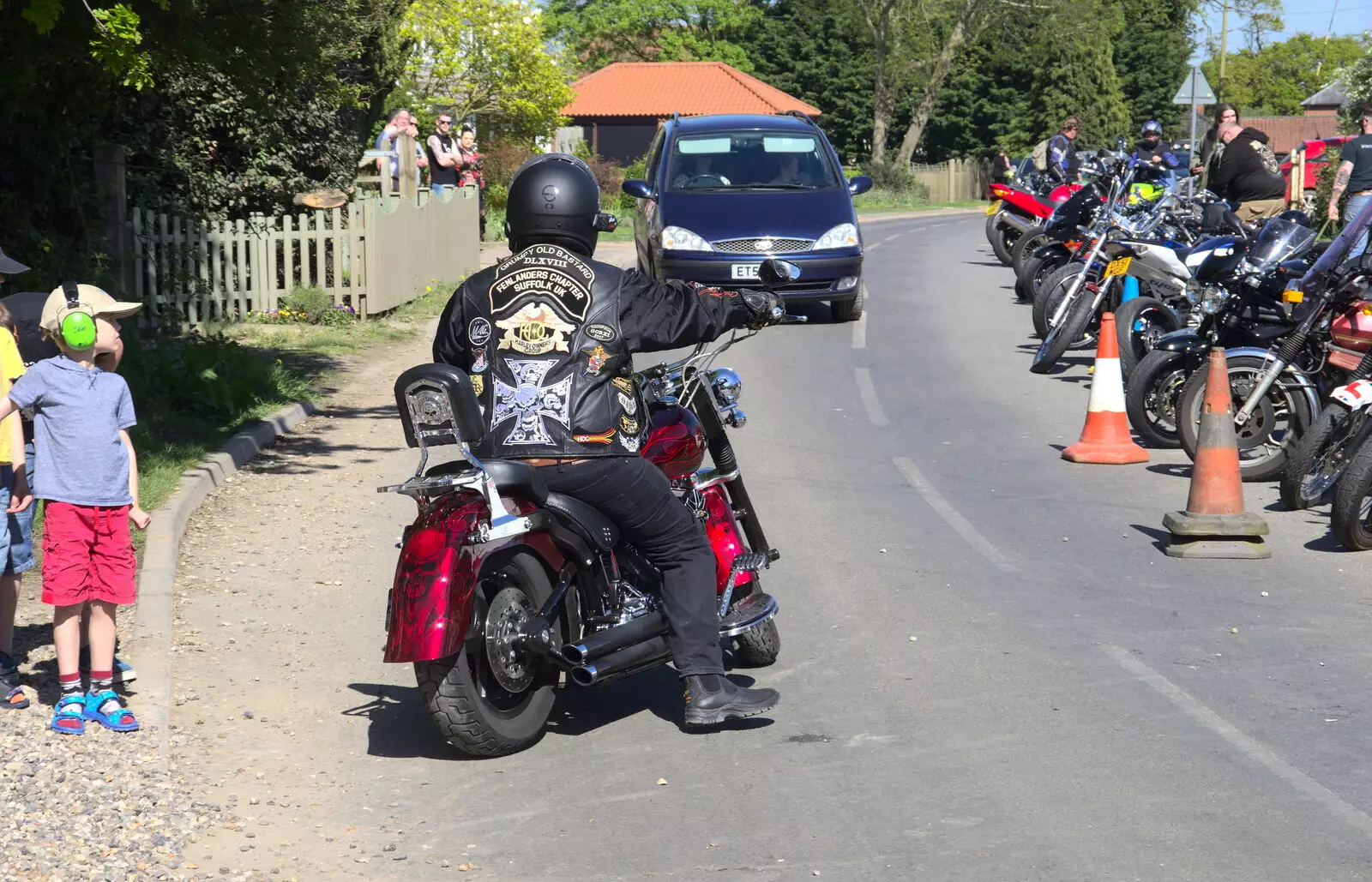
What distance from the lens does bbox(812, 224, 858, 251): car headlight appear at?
1680 centimetres

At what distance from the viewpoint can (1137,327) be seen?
42.2 ft

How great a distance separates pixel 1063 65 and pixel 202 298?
201 ft

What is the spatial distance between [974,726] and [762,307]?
1.61 m

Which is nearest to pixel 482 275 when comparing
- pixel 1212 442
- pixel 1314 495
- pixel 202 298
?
pixel 1212 442

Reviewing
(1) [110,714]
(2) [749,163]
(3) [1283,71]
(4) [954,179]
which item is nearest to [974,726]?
(1) [110,714]

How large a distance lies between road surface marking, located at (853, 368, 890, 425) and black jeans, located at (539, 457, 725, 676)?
671 centimetres

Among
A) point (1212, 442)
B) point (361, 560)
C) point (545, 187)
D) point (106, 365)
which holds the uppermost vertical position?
point (545, 187)

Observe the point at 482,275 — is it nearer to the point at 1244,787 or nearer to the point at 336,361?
the point at 1244,787

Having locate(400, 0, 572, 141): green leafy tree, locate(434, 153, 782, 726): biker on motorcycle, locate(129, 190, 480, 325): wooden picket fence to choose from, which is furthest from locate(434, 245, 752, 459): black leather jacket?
locate(400, 0, 572, 141): green leafy tree

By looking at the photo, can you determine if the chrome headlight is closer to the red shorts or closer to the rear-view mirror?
the red shorts

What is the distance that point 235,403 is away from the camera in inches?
456

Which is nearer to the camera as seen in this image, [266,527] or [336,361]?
[266,527]

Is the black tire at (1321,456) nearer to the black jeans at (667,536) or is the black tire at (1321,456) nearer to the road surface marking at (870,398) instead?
the road surface marking at (870,398)

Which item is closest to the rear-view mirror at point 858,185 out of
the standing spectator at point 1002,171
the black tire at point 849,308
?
the black tire at point 849,308
